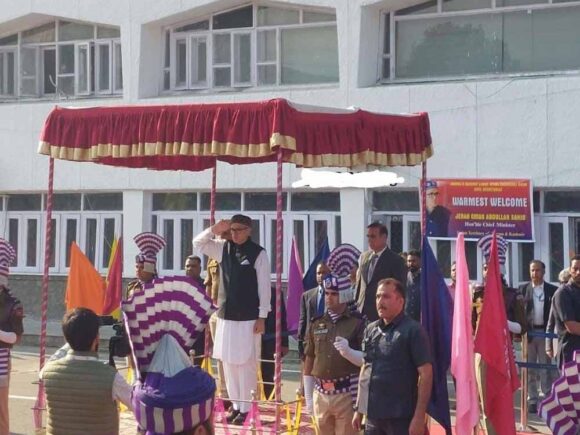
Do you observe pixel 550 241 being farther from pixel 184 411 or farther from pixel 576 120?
pixel 184 411

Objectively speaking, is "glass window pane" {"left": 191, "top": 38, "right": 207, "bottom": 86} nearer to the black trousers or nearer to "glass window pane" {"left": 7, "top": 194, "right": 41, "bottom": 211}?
"glass window pane" {"left": 7, "top": 194, "right": 41, "bottom": 211}

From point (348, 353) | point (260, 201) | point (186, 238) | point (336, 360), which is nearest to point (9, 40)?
point (186, 238)

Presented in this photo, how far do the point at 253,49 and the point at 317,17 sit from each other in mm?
1352

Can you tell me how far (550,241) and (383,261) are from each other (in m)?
6.58

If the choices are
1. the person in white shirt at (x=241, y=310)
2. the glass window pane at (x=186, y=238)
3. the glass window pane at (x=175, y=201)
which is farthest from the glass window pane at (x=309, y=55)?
the person in white shirt at (x=241, y=310)

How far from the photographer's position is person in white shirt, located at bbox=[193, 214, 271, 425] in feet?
34.8

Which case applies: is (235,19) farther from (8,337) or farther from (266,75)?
(8,337)

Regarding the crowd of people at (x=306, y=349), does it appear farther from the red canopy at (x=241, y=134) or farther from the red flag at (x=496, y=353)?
the red canopy at (x=241, y=134)

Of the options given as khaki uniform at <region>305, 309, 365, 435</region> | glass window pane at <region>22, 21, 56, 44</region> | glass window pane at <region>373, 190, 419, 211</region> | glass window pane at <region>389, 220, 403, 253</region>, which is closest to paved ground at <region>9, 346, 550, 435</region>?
khaki uniform at <region>305, 309, 365, 435</region>

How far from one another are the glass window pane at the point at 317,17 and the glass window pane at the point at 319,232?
11.2ft

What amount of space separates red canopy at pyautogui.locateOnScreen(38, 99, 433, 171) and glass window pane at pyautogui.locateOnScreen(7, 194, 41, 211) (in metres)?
11.0

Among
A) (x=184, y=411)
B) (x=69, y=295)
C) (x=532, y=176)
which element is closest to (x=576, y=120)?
(x=532, y=176)

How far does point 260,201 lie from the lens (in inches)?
757

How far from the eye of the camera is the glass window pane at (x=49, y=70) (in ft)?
71.3
